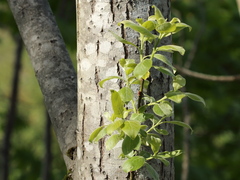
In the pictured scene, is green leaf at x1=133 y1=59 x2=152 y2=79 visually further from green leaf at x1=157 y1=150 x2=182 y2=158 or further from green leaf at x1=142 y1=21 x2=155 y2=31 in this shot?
green leaf at x1=157 y1=150 x2=182 y2=158

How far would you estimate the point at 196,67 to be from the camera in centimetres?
805

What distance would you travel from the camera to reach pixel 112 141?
4.40 ft

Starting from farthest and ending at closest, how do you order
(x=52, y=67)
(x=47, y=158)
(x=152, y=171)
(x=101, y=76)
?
1. (x=47, y=158)
2. (x=52, y=67)
3. (x=101, y=76)
4. (x=152, y=171)

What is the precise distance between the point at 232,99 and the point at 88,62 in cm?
854

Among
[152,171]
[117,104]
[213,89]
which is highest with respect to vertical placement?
[117,104]

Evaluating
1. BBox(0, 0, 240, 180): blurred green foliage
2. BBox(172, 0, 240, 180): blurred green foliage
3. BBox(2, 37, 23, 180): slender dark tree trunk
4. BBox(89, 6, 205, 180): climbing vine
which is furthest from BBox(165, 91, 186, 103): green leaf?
BBox(172, 0, 240, 180): blurred green foliage

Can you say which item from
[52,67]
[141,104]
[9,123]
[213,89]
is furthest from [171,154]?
[213,89]

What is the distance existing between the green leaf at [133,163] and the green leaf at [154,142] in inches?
2.5

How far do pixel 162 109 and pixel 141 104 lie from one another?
0.13 metres

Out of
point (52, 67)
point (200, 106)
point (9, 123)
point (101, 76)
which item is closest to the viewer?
point (101, 76)

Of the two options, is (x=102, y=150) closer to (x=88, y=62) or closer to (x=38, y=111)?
(x=88, y=62)

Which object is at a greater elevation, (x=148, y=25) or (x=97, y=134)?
(x=148, y=25)

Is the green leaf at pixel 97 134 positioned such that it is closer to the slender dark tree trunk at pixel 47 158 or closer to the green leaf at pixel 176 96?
the green leaf at pixel 176 96

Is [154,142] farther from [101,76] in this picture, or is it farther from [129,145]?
[101,76]
